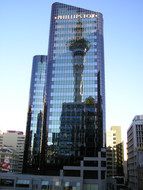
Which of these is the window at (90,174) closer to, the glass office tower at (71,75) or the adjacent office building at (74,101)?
the adjacent office building at (74,101)

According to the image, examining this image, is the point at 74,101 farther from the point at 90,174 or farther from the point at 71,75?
the point at 90,174

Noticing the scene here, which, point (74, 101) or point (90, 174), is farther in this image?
point (74, 101)

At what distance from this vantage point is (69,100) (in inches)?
5605

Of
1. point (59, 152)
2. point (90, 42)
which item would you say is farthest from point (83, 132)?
point (90, 42)

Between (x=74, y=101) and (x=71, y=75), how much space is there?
46.9ft

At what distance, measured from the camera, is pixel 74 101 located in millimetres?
141625

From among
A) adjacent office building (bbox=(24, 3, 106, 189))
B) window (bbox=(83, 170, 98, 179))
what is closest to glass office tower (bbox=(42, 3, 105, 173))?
adjacent office building (bbox=(24, 3, 106, 189))

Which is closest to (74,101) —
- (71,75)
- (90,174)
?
(71,75)

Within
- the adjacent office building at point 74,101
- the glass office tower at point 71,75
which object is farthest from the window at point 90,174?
the glass office tower at point 71,75

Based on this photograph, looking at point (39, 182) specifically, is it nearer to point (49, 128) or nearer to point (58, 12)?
point (49, 128)

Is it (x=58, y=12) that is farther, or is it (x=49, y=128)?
(x=58, y=12)

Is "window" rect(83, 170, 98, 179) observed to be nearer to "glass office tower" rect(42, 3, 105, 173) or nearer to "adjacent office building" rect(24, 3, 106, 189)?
"adjacent office building" rect(24, 3, 106, 189)

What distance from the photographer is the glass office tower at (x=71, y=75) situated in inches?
Answer: 5354

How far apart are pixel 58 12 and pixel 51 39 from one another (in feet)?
58.0
